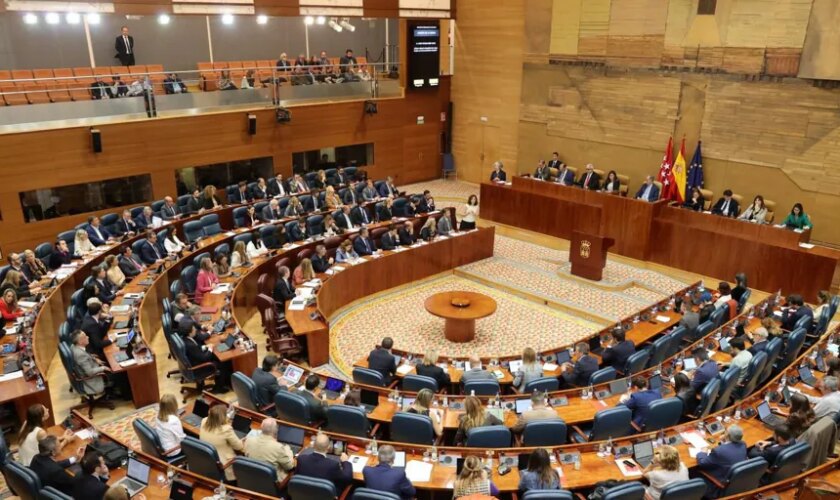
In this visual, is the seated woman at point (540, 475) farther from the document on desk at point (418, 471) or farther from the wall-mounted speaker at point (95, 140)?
the wall-mounted speaker at point (95, 140)

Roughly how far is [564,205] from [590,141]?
9.85 ft

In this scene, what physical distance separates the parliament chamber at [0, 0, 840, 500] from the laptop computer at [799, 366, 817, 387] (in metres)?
0.03

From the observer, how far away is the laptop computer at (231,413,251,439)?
21.2 ft

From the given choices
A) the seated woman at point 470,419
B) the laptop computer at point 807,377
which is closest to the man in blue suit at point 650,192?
the laptop computer at point 807,377

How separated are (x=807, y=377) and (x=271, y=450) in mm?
6531

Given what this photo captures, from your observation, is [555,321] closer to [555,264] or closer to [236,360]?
[555,264]

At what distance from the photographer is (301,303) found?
34.0ft

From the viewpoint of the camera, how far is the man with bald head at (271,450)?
5832 mm

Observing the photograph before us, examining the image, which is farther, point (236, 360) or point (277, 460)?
point (236, 360)

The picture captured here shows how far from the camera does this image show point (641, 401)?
275 inches

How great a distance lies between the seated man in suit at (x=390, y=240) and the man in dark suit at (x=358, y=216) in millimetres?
1206

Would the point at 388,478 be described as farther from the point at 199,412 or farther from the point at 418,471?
the point at 199,412

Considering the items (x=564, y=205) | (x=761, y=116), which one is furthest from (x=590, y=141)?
(x=761, y=116)

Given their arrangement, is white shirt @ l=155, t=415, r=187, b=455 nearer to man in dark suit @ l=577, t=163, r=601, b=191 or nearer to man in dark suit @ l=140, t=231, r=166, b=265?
man in dark suit @ l=140, t=231, r=166, b=265
